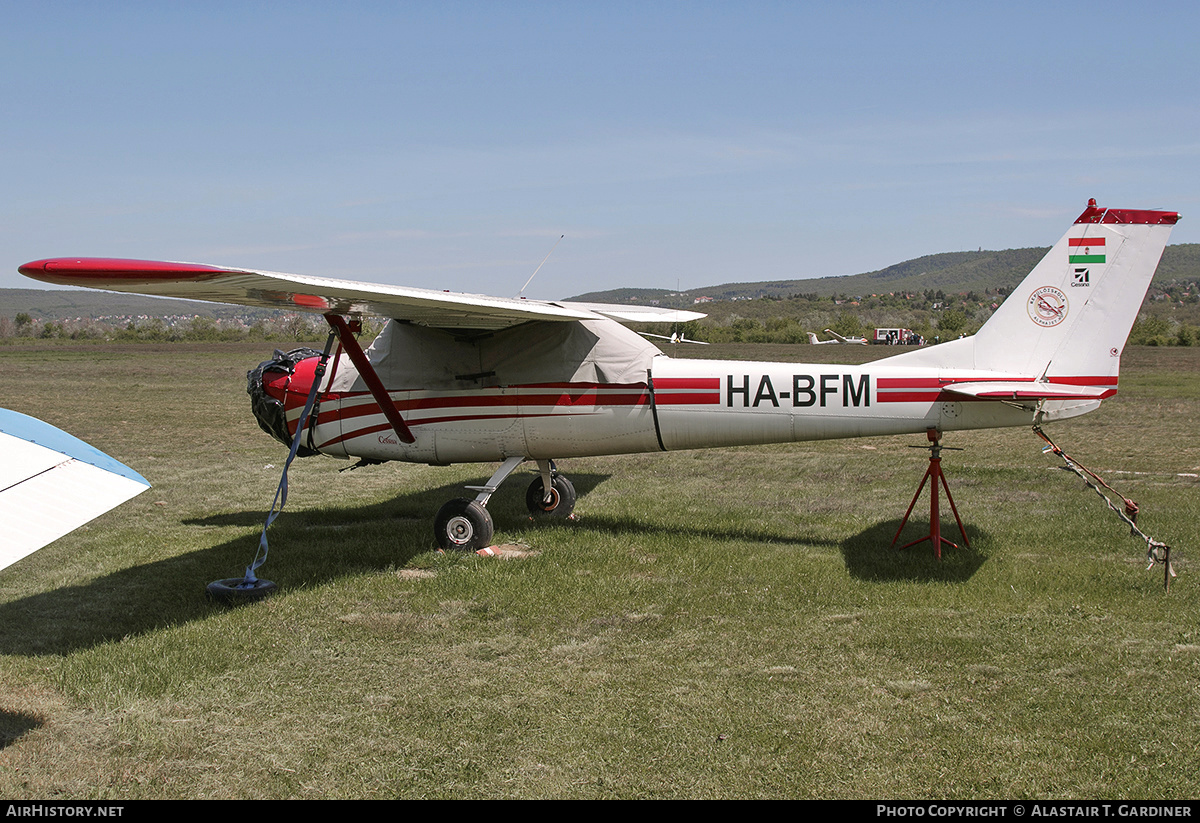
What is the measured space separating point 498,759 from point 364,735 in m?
0.81

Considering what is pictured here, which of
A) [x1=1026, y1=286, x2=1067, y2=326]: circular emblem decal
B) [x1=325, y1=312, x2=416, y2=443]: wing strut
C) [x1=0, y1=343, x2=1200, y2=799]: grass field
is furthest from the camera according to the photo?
[x1=325, y1=312, x2=416, y2=443]: wing strut

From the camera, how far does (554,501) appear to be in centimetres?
1026

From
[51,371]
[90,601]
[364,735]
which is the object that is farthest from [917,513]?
[51,371]

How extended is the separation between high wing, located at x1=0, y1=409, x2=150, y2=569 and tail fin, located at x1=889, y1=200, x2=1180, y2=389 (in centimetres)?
653

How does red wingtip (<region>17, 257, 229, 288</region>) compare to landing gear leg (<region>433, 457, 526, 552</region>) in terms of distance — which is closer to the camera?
red wingtip (<region>17, 257, 229, 288</region>)

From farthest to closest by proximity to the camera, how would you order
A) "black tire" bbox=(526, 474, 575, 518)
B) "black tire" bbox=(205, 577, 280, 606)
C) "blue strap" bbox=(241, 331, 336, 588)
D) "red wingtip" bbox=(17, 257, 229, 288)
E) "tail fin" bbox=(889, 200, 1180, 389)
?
1. "black tire" bbox=(526, 474, 575, 518)
2. "tail fin" bbox=(889, 200, 1180, 389)
3. "blue strap" bbox=(241, 331, 336, 588)
4. "black tire" bbox=(205, 577, 280, 606)
5. "red wingtip" bbox=(17, 257, 229, 288)

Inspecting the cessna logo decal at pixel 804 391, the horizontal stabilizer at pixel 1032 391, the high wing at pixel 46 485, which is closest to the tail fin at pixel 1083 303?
the horizontal stabilizer at pixel 1032 391

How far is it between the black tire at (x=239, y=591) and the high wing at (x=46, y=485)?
103 inches

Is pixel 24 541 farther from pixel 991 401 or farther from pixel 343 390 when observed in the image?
pixel 991 401

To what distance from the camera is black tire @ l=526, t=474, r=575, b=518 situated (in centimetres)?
1024

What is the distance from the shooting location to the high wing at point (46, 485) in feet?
12.6

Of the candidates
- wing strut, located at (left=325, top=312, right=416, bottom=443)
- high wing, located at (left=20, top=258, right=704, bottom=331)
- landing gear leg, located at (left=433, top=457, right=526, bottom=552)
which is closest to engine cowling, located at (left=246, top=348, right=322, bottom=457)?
wing strut, located at (left=325, top=312, right=416, bottom=443)

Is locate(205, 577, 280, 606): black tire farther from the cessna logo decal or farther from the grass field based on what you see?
the cessna logo decal
